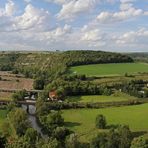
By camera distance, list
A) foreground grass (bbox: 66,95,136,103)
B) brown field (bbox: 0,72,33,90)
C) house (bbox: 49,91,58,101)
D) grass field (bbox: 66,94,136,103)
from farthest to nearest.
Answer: brown field (bbox: 0,72,33,90), house (bbox: 49,91,58,101), grass field (bbox: 66,94,136,103), foreground grass (bbox: 66,95,136,103)

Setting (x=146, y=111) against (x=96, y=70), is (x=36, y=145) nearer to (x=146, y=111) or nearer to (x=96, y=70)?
(x=146, y=111)

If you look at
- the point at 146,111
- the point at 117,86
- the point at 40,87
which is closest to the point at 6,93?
the point at 40,87

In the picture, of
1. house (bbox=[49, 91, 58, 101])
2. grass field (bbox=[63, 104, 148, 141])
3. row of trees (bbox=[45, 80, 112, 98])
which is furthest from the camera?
→ row of trees (bbox=[45, 80, 112, 98])

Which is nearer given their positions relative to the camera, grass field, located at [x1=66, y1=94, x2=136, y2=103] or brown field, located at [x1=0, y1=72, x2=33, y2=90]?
grass field, located at [x1=66, y1=94, x2=136, y2=103]

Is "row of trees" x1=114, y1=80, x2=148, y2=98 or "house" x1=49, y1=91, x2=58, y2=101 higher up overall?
"row of trees" x1=114, y1=80, x2=148, y2=98

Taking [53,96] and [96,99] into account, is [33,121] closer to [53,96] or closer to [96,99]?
[96,99]

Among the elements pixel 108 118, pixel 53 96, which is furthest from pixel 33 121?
pixel 53 96

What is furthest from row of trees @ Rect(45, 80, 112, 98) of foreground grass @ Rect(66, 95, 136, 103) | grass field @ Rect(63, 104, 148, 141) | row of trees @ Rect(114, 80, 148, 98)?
grass field @ Rect(63, 104, 148, 141)

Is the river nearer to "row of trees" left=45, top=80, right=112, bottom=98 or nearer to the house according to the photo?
the house

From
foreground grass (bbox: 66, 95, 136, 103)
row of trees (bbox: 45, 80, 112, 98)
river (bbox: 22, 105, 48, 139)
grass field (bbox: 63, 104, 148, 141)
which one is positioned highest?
row of trees (bbox: 45, 80, 112, 98)
